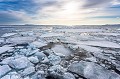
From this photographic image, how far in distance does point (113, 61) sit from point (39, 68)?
144 cm

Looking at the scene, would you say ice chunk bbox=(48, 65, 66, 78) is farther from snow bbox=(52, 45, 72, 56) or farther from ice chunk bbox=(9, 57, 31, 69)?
snow bbox=(52, 45, 72, 56)

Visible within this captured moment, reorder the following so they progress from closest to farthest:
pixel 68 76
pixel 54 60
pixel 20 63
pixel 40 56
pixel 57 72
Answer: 1. pixel 68 76
2. pixel 57 72
3. pixel 20 63
4. pixel 54 60
5. pixel 40 56

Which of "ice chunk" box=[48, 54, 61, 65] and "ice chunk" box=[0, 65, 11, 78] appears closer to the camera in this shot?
"ice chunk" box=[0, 65, 11, 78]

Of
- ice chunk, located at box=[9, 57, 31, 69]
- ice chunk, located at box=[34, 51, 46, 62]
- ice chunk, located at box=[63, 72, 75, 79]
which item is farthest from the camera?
ice chunk, located at box=[34, 51, 46, 62]

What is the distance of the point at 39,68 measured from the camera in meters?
2.33

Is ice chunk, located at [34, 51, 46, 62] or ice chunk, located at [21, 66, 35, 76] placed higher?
ice chunk, located at [34, 51, 46, 62]

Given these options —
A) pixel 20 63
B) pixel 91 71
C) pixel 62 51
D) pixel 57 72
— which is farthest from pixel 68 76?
pixel 62 51

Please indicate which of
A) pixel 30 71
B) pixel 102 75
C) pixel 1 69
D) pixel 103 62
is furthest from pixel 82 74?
pixel 1 69

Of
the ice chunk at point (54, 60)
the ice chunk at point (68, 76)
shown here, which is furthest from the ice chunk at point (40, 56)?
the ice chunk at point (68, 76)

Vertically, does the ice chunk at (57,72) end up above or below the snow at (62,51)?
below

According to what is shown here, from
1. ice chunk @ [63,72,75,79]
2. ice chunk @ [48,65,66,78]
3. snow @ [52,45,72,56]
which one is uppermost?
snow @ [52,45,72,56]

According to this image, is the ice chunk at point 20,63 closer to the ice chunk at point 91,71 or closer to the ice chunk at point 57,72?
the ice chunk at point 57,72

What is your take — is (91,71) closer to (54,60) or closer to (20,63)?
(54,60)

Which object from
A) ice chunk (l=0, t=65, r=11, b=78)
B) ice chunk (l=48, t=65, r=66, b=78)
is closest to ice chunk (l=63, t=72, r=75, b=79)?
ice chunk (l=48, t=65, r=66, b=78)
